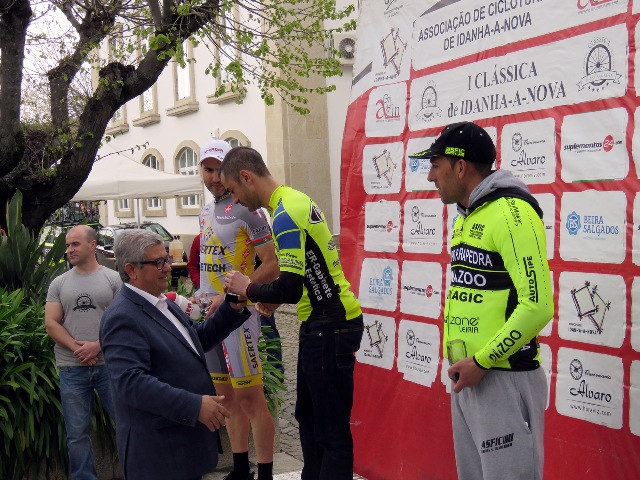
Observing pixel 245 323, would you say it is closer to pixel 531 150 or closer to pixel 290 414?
pixel 531 150

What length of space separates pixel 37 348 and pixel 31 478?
0.93 metres

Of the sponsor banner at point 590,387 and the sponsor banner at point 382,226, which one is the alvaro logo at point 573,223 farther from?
the sponsor banner at point 382,226

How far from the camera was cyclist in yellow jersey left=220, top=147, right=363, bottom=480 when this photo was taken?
14.2ft

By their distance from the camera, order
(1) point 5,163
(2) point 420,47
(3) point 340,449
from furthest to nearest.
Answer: (1) point 5,163 → (2) point 420,47 → (3) point 340,449

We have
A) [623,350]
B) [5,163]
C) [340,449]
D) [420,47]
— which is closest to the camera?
[623,350]

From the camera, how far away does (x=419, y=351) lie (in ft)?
17.5

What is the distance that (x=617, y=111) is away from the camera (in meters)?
4.04

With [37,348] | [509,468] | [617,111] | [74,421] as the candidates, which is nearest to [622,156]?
[617,111]

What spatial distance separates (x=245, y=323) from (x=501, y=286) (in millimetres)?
2397

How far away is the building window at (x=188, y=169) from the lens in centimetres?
2966

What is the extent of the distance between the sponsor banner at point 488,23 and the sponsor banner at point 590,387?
1696 mm

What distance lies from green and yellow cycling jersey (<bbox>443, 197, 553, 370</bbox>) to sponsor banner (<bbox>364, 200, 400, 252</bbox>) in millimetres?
2052

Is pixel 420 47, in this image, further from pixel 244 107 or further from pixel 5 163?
pixel 244 107

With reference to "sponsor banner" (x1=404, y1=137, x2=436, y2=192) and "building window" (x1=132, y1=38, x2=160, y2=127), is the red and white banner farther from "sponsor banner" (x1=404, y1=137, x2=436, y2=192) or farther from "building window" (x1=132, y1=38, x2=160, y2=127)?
"building window" (x1=132, y1=38, x2=160, y2=127)
